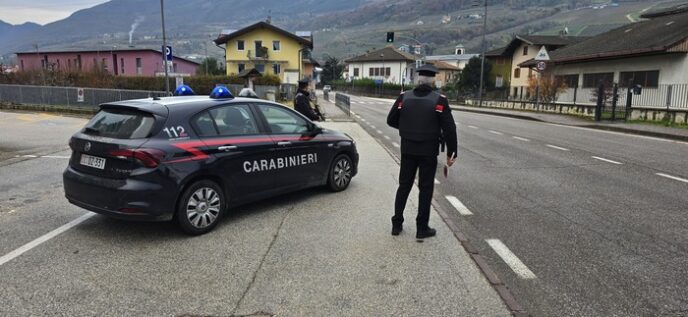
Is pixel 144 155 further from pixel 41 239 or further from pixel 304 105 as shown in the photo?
pixel 304 105

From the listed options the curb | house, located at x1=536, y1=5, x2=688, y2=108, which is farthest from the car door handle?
house, located at x1=536, y1=5, x2=688, y2=108

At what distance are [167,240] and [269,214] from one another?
1.38m

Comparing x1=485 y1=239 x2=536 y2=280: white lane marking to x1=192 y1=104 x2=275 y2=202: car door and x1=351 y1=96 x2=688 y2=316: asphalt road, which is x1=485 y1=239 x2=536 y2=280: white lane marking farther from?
x1=192 y1=104 x2=275 y2=202: car door

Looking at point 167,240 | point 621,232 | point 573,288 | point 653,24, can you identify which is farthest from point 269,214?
point 653,24

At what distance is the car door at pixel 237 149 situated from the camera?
18.6 feet

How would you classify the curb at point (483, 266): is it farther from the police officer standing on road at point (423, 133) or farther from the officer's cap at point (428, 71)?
the officer's cap at point (428, 71)

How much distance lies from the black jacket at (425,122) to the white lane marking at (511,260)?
3.32ft

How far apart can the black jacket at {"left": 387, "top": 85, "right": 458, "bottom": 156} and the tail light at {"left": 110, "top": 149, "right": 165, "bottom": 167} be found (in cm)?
246

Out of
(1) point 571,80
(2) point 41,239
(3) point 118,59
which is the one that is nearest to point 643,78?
(1) point 571,80

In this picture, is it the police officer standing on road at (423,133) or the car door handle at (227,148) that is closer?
the police officer standing on road at (423,133)

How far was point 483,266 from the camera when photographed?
457 centimetres

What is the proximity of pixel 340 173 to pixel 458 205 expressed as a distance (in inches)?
70.8

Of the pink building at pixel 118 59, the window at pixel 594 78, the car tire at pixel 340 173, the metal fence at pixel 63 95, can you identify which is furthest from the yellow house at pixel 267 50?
the car tire at pixel 340 173

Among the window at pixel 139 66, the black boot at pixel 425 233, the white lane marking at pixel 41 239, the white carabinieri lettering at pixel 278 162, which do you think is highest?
the window at pixel 139 66
